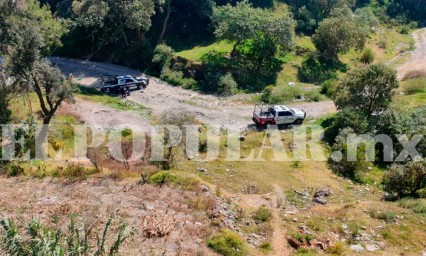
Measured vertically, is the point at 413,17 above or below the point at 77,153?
above

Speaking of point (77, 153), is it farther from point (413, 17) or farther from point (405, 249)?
point (413, 17)

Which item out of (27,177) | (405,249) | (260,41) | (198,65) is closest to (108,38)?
(198,65)

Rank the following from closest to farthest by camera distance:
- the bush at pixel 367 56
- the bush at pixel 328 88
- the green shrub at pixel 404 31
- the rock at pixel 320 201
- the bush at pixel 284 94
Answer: the rock at pixel 320 201 → the bush at pixel 284 94 → the bush at pixel 328 88 → the bush at pixel 367 56 → the green shrub at pixel 404 31

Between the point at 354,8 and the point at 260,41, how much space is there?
28.3 meters

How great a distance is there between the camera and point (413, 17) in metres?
63.9

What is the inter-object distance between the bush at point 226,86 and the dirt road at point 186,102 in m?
1.09

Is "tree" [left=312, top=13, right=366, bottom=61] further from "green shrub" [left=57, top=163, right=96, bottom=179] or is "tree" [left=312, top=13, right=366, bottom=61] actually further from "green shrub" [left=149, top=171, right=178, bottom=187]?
"green shrub" [left=57, top=163, right=96, bottom=179]

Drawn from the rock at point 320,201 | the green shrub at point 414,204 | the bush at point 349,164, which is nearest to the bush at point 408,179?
the green shrub at point 414,204

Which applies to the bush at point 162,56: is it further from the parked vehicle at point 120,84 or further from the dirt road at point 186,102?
the parked vehicle at point 120,84

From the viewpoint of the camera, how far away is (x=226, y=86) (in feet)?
126

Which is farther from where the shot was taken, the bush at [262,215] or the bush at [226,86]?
the bush at [226,86]

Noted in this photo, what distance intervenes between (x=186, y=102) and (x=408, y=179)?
19.7 metres

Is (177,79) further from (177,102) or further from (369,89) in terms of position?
(369,89)

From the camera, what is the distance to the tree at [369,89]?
28641 mm
